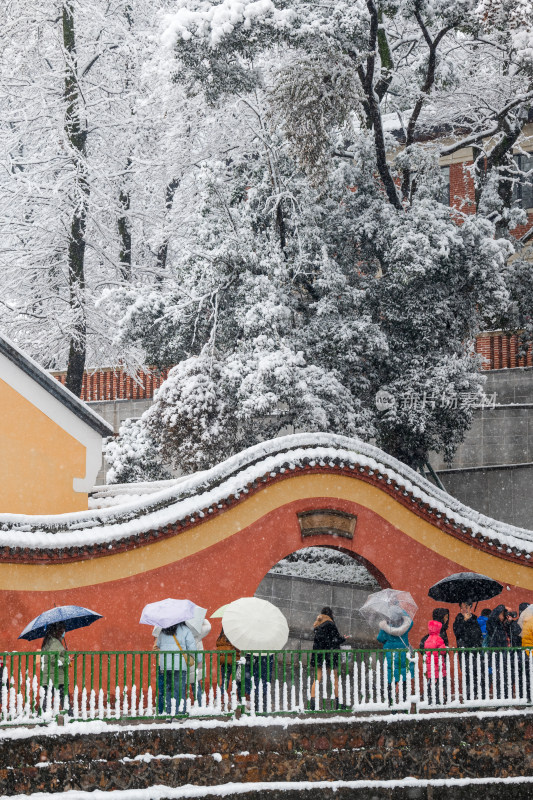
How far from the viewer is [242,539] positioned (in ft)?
49.1

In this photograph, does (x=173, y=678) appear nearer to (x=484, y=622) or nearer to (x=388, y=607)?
(x=388, y=607)

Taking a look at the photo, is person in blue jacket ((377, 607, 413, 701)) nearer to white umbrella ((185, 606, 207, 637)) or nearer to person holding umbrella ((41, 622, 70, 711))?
white umbrella ((185, 606, 207, 637))

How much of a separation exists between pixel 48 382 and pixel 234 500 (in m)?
3.53

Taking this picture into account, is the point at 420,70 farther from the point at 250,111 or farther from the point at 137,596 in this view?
the point at 137,596

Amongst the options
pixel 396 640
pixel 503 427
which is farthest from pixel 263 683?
pixel 503 427

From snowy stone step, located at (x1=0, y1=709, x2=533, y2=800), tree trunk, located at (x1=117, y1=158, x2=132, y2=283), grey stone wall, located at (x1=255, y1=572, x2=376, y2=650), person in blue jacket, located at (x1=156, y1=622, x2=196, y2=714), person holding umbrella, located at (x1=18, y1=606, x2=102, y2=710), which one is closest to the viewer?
snowy stone step, located at (x1=0, y1=709, x2=533, y2=800)

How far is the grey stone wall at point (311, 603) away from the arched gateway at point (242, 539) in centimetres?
245

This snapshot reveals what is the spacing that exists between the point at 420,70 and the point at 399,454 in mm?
7363

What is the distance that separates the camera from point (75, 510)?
16.3m

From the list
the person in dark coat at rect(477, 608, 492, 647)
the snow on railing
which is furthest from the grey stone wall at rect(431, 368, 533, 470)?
the snow on railing

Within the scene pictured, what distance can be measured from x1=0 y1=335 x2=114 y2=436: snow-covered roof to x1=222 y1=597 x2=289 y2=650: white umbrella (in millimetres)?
5774

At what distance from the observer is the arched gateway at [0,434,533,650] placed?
13.9 meters

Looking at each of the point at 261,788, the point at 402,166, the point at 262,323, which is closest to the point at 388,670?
the point at 261,788

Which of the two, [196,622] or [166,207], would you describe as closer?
[196,622]
